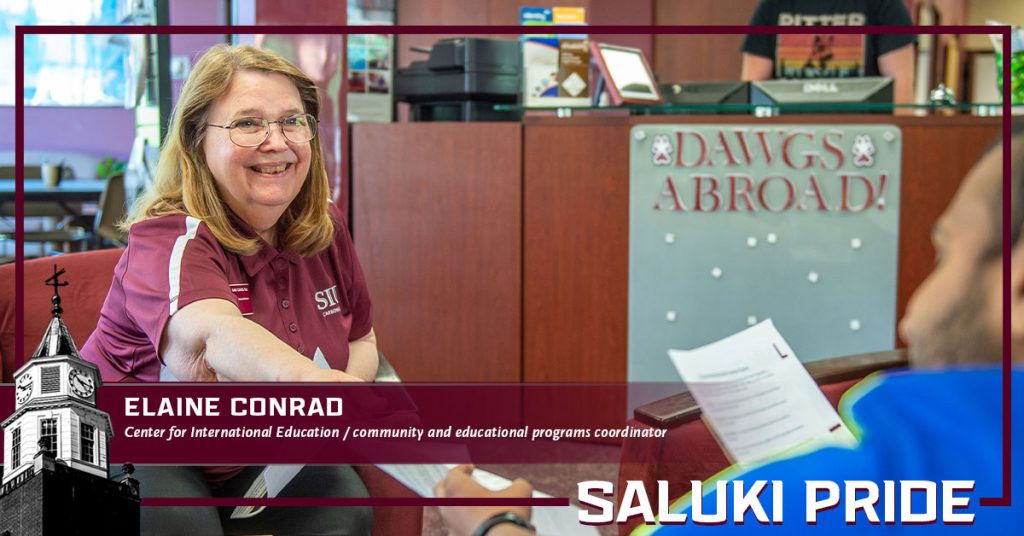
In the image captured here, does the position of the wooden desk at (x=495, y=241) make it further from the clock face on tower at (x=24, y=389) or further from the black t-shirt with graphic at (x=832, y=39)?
the clock face on tower at (x=24, y=389)

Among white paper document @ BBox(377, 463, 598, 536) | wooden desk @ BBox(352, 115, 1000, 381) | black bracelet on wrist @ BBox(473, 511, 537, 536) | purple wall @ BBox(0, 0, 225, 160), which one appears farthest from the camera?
wooden desk @ BBox(352, 115, 1000, 381)

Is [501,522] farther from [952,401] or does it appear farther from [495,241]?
[495,241]

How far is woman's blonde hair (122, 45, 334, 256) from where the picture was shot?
1.03 meters

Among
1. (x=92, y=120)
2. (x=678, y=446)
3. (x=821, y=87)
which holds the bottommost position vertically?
(x=678, y=446)

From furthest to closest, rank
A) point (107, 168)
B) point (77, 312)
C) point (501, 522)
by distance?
point (107, 168), point (77, 312), point (501, 522)

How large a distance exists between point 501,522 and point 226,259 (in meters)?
0.40

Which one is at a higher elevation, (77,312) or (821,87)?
(821,87)

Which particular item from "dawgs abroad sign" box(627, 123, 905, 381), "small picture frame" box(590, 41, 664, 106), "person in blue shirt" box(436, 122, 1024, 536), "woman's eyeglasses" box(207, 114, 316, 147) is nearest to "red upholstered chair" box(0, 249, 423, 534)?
"woman's eyeglasses" box(207, 114, 316, 147)

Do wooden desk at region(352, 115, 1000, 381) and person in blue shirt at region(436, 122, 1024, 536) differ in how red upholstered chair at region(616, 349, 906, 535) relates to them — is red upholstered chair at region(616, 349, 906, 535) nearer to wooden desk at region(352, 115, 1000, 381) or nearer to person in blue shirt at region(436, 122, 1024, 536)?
person in blue shirt at region(436, 122, 1024, 536)

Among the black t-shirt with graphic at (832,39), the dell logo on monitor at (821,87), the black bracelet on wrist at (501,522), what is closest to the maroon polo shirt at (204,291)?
the black bracelet on wrist at (501,522)

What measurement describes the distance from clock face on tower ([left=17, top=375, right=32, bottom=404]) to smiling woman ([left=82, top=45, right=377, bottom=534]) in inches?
2.9

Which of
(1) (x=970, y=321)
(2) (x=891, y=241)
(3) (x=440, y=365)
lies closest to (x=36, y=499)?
(1) (x=970, y=321)

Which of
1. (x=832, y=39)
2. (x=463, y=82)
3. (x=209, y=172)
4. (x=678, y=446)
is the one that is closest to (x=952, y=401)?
(x=678, y=446)

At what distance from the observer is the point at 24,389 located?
3.46 feet
